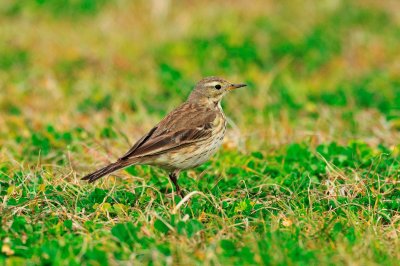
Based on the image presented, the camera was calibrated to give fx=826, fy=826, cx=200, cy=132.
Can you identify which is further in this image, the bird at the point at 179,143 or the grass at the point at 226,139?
the bird at the point at 179,143

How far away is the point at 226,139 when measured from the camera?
8.95 meters

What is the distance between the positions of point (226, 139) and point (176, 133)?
1.81m

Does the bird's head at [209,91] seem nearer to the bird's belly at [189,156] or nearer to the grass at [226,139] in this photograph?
the grass at [226,139]

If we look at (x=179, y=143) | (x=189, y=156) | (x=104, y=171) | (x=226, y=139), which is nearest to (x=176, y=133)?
(x=179, y=143)

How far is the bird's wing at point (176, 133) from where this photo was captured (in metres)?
6.99

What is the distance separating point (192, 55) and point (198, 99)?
4892 mm

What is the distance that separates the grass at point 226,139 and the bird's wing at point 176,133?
0.37 m

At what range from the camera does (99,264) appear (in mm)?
5141

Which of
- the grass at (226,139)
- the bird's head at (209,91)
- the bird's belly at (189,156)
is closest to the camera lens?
the grass at (226,139)

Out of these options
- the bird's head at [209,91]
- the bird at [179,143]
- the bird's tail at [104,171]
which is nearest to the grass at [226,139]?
the bird's tail at [104,171]

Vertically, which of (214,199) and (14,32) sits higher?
(14,32)

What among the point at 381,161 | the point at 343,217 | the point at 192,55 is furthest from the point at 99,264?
the point at 192,55

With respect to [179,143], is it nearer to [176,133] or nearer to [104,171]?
[176,133]

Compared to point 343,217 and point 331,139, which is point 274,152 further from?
point 343,217
